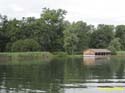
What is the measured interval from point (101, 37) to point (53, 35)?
2843 centimetres

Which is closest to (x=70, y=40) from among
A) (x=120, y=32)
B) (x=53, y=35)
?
(x=53, y=35)

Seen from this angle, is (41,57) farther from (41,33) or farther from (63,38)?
(63,38)

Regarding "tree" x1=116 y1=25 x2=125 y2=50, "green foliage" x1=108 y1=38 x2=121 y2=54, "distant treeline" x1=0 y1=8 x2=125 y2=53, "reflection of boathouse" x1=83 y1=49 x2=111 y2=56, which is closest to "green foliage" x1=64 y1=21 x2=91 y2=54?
"distant treeline" x1=0 y1=8 x2=125 y2=53

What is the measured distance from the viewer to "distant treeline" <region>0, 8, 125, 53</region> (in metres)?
129

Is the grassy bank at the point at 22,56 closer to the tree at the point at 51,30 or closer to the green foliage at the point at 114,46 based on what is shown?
the tree at the point at 51,30

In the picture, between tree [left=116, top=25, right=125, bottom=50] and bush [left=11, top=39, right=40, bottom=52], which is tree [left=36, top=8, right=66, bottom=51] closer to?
bush [left=11, top=39, right=40, bottom=52]

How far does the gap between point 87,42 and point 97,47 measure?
742 cm

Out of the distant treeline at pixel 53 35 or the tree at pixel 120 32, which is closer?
the distant treeline at pixel 53 35

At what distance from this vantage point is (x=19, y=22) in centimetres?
13412

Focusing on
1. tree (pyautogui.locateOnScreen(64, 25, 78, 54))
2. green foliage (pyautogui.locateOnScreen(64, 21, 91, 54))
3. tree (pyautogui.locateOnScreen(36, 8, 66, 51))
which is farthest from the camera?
green foliage (pyautogui.locateOnScreen(64, 21, 91, 54))

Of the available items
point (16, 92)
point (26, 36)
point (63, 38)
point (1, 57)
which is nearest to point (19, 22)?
point (26, 36)

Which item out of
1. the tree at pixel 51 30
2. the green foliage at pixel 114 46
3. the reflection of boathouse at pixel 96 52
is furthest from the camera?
the green foliage at pixel 114 46

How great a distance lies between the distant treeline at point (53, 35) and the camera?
128875 millimetres

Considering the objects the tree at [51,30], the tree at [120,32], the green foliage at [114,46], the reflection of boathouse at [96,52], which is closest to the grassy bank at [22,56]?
the tree at [51,30]
